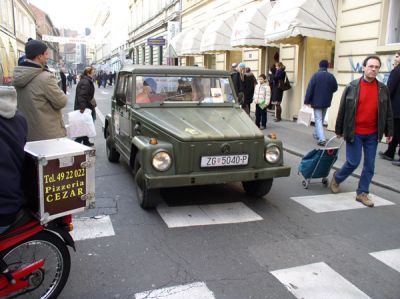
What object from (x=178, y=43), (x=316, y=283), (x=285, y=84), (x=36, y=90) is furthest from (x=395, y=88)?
(x=178, y=43)

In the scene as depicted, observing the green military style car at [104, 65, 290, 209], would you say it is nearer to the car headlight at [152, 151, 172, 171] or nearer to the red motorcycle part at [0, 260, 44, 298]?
the car headlight at [152, 151, 172, 171]

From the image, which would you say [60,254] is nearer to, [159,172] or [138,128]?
[159,172]

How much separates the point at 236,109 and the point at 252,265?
2982mm

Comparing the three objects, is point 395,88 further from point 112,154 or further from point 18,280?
point 18,280

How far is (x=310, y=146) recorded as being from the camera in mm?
9914

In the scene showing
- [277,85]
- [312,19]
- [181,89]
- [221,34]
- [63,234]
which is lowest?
[63,234]

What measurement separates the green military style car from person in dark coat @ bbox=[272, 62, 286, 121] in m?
7.87

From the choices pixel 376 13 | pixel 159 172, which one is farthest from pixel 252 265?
pixel 376 13

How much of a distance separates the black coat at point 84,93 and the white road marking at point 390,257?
6.57m

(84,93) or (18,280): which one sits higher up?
(84,93)

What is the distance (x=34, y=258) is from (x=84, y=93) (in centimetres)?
648

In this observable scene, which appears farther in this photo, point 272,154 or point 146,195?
point 272,154

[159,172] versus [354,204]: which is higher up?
[159,172]

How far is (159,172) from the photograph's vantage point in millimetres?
4980
